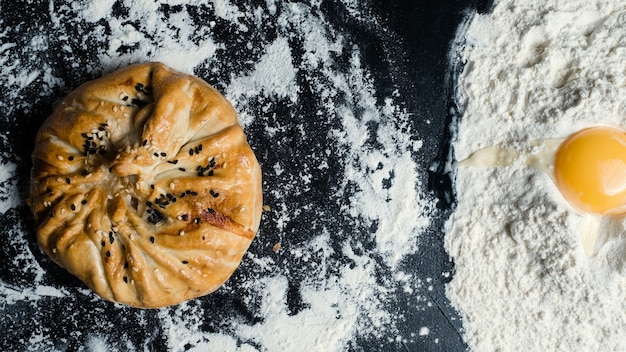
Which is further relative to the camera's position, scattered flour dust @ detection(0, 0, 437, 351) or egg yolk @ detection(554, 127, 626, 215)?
scattered flour dust @ detection(0, 0, 437, 351)

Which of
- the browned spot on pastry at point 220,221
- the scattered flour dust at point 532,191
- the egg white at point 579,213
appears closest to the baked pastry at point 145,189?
the browned spot on pastry at point 220,221

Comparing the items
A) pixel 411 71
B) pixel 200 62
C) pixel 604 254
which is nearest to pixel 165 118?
pixel 200 62

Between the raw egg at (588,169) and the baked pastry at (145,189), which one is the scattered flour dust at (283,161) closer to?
the baked pastry at (145,189)

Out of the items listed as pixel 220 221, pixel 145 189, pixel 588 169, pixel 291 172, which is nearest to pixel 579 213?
pixel 588 169

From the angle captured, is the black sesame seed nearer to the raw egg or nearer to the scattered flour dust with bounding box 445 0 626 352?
the scattered flour dust with bounding box 445 0 626 352

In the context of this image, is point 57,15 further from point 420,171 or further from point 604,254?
point 604,254

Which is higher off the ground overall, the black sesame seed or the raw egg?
the raw egg

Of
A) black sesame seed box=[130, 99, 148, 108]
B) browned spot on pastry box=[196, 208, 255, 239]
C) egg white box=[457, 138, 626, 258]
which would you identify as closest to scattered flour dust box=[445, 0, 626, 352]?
egg white box=[457, 138, 626, 258]
